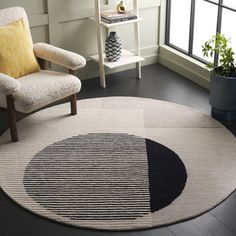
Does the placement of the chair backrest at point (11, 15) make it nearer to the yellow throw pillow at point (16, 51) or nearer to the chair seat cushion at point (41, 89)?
the yellow throw pillow at point (16, 51)

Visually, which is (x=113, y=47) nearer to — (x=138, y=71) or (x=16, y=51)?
(x=138, y=71)

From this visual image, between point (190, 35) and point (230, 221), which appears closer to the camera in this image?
point (230, 221)

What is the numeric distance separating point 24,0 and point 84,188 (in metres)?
1.78

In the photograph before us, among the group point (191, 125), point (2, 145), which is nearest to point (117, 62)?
point (191, 125)

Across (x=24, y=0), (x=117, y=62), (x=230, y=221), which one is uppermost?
(x=24, y=0)

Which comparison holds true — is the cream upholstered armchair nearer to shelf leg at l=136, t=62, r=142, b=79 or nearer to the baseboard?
shelf leg at l=136, t=62, r=142, b=79

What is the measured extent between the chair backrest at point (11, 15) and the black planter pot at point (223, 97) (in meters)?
1.52

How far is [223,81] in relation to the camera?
3.99 m

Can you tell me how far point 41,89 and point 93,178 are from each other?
2.53 ft

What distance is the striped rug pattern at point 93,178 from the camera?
3125 millimetres

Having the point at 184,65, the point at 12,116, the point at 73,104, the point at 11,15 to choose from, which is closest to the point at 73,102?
the point at 73,104

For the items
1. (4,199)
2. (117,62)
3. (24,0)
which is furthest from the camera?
(117,62)

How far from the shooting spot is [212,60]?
4.70 meters

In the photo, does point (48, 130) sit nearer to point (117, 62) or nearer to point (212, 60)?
point (117, 62)
